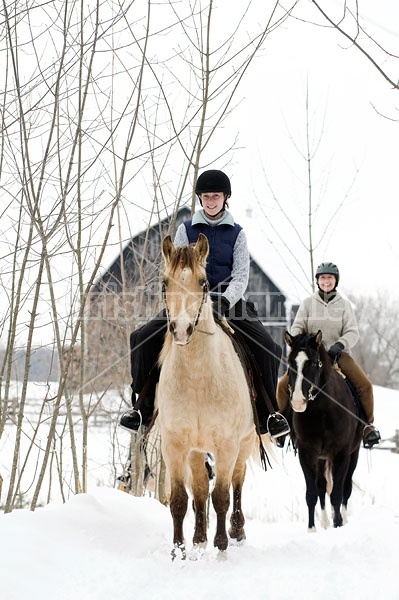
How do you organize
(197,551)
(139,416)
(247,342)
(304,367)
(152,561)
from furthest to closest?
(304,367), (247,342), (139,416), (197,551), (152,561)

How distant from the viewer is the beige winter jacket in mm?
7703

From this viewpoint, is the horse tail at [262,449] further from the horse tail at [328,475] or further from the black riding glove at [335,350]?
the black riding glove at [335,350]

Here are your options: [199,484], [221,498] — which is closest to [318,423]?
[199,484]

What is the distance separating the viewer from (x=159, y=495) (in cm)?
745

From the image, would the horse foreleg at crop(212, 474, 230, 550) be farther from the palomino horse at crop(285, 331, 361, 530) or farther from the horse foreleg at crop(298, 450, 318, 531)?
the horse foreleg at crop(298, 450, 318, 531)

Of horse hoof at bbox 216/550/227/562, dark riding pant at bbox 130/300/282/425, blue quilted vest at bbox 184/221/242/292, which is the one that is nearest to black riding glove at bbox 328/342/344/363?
dark riding pant at bbox 130/300/282/425

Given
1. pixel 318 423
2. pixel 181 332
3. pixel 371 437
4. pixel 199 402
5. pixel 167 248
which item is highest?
pixel 167 248

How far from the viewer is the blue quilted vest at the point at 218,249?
5.11 metres

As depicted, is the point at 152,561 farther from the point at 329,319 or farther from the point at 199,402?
the point at 329,319

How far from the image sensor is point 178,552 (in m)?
4.22

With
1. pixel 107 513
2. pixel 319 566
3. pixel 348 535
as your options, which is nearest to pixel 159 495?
pixel 107 513

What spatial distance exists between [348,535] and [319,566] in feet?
3.61

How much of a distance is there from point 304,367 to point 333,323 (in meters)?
1.26

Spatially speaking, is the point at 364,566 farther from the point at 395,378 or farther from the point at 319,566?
the point at 395,378
